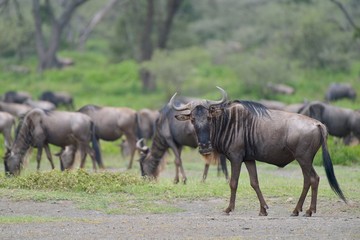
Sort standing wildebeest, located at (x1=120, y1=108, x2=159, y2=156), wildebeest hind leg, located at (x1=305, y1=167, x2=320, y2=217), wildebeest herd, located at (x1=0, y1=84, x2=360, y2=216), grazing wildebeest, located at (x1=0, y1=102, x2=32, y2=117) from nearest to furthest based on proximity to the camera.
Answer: wildebeest hind leg, located at (x1=305, y1=167, x2=320, y2=217)
wildebeest herd, located at (x1=0, y1=84, x2=360, y2=216)
standing wildebeest, located at (x1=120, y1=108, x2=159, y2=156)
grazing wildebeest, located at (x1=0, y1=102, x2=32, y2=117)

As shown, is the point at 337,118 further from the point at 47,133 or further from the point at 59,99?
the point at 59,99

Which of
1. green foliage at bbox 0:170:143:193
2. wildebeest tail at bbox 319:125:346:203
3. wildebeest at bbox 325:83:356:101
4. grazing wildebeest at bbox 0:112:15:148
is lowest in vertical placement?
wildebeest at bbox 325:83:356:101

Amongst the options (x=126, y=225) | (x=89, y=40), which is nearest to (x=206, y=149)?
(x=126, y=225)

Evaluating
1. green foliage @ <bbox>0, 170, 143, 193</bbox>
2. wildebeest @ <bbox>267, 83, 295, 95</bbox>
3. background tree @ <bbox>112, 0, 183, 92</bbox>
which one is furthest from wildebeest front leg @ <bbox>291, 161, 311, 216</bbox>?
background tree @ <bbox>112, 0, 183, 92</bbox>

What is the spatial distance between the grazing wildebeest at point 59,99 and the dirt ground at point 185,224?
2063 centimetres

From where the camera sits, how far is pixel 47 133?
1723cm

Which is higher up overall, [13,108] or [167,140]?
[167,140]

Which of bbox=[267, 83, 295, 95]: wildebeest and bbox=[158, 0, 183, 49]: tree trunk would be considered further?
bbox=[158, 0, 183, 49]: tree trunk

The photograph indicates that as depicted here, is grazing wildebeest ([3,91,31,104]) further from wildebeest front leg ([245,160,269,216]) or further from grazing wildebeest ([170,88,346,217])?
wildebeest front leg ([245,160,269,216])

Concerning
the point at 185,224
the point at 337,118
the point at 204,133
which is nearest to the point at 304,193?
the point at 204,133

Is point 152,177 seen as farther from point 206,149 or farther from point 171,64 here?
point 171,64

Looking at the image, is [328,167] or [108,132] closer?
[328,167]

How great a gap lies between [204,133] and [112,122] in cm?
966

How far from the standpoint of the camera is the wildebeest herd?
1112 cm
